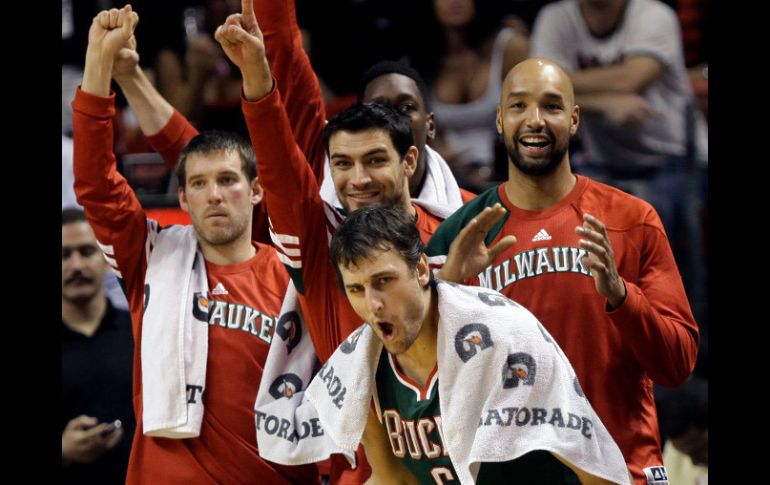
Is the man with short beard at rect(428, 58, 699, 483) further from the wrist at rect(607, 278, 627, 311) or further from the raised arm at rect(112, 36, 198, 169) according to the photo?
the raised arm at rect(112, 36, 198, 169)

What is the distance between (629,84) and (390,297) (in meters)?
2.99

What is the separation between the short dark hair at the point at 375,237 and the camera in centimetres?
257

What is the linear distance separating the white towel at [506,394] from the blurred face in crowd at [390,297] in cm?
7

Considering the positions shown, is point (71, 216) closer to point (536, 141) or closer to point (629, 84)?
point (536, 141)

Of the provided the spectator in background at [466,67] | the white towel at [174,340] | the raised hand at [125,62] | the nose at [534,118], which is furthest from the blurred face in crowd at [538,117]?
the spectator in background at [466,67]

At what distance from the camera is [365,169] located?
320 centimetres

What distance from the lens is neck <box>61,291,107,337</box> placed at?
4.55 metres

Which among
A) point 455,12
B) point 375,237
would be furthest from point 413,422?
point 455,12

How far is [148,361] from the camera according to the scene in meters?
3.34

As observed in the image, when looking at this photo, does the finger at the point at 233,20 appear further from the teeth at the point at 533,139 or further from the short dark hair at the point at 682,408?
the short dark hair at the point at 682,408

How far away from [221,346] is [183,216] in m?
1.12

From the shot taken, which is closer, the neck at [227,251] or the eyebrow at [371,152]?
the eyebrow at [371,152]

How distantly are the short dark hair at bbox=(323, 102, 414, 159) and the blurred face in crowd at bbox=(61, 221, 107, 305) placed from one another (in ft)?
5.51

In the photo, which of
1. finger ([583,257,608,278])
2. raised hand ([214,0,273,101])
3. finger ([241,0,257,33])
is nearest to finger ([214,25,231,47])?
raised hand ([214,0,273,101])
